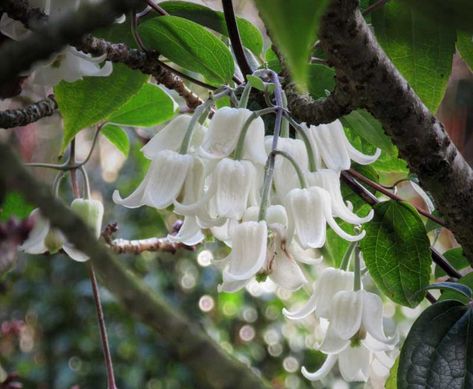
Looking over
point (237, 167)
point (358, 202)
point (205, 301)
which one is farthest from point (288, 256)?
point (205, 301)

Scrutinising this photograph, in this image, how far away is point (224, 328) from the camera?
8.14 ft

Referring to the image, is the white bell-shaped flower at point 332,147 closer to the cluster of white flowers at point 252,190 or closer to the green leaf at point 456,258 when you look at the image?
the cluster of white flowers at point 252,190

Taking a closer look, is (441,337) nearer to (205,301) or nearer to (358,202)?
(358,202)

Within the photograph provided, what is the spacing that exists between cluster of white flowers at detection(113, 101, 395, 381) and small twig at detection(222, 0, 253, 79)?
0.26 ft

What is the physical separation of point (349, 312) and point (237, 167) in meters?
0.18

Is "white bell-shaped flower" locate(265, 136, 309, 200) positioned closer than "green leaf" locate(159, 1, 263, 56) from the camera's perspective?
Yes

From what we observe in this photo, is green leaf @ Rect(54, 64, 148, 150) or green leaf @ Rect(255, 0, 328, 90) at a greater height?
green leaf @ Rect(255, 0, 328, 90)

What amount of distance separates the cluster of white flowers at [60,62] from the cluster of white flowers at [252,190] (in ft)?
0.26

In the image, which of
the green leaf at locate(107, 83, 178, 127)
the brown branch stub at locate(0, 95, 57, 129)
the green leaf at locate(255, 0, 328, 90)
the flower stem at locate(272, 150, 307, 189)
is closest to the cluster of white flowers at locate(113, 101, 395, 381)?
the flower stem at locate(272, 150, 307, 189)

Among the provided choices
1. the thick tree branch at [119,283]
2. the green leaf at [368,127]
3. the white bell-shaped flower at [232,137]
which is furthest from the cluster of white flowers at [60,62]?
the thick tree branch at [119,283]

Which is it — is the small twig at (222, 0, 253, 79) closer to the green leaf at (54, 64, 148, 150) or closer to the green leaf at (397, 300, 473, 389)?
the green leaf at (54, 64, 148, 150)

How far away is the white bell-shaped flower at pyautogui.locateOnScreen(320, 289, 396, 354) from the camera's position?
0.63 metres

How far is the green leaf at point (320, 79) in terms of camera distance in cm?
63

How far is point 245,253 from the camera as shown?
0.53 meters
